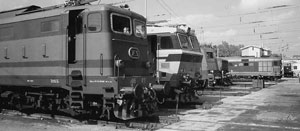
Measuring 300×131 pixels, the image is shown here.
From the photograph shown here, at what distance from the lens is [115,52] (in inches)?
354

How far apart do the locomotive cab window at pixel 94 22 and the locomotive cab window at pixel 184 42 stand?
536 cm

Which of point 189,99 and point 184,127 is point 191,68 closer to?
point 189,99

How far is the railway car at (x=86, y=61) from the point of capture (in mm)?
8891

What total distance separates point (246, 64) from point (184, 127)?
37.3 meters

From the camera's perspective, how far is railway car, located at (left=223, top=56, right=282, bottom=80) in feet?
137

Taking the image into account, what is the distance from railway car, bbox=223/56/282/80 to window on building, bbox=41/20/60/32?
1418 inches

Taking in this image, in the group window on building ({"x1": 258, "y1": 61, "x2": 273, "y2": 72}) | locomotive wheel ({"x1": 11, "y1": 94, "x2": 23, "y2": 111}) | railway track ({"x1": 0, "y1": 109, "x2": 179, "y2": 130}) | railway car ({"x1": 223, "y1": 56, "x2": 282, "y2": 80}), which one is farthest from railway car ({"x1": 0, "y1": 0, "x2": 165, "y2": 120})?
window on building ({"x1": 258, "y1": 61, "x2": 273, "y2": 72})

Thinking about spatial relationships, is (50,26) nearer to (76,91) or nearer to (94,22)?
(94,22)

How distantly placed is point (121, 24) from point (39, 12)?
9.77ft

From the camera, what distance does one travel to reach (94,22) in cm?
908

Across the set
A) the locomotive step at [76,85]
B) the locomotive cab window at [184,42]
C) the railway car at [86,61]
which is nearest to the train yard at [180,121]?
the railway car at [86,61]

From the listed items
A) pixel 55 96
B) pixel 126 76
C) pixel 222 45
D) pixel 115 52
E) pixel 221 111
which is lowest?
pixel 221 111

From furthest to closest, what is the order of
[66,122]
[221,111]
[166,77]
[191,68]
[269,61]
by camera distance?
1. [269,61]
2. [191,68]
3. [166,77]
4. [221,111]
5. [66,122]

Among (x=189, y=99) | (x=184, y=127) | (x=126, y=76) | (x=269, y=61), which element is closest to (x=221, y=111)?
(x=189, y=99)
